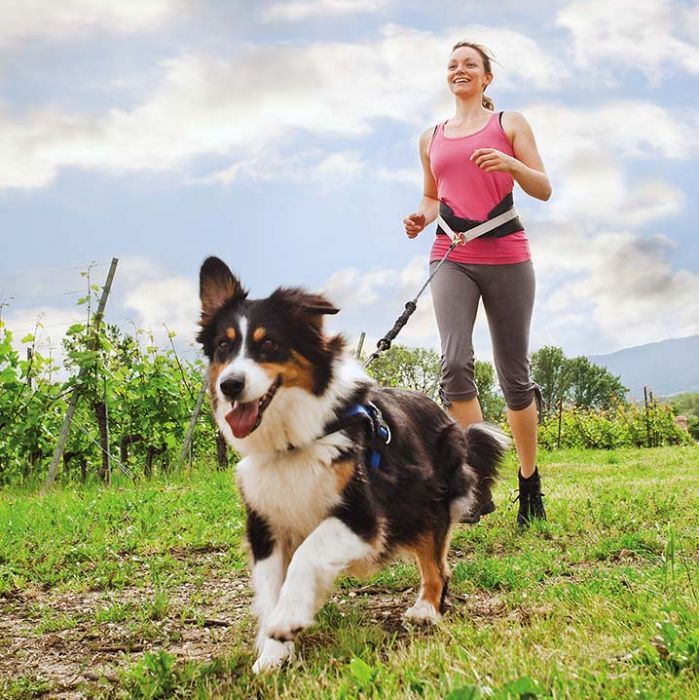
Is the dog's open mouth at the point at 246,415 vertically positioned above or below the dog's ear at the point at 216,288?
below

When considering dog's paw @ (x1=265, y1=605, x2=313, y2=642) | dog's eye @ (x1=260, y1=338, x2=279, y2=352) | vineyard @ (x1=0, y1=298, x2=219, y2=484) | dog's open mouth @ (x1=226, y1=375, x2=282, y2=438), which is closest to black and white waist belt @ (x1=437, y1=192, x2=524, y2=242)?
dog's eye @ (x1=260, y1=338, x2=279, y2=352)

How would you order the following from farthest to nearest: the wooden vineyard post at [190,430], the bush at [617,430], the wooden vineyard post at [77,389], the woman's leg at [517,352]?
the bush at [617,430] < the wooden vineyard post at [190,430] < the wooden vineyard post at [77,389] < the woman's leg at [517,352]

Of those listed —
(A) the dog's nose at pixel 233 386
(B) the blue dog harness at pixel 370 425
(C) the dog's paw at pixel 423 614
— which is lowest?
(C) the dog's paw at pixel 423 614

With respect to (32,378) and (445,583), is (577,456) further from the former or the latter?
(445,583)

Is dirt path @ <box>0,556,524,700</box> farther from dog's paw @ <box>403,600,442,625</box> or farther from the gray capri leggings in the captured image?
the gray capri leggings

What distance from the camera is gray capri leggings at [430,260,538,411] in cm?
517

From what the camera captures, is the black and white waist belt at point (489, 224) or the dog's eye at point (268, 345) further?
the black and white waist belt at point (489, 224)

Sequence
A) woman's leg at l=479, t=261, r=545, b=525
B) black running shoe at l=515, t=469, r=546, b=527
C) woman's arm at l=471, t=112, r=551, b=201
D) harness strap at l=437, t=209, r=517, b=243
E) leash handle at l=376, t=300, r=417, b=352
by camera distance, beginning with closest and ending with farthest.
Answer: leash handle at l=376, t=300, r=417, b=352, woman's arm at l=471, t=112, r=551, b=201, harness strap at l=437, t=209, r=517, b=243, woman's leg at l=479, t=261, r=545, b=525, black running shoe at l=515, t=469, r=546, b=527

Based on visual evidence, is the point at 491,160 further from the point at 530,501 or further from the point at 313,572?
the point at 313,572

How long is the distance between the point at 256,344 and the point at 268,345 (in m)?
0.05

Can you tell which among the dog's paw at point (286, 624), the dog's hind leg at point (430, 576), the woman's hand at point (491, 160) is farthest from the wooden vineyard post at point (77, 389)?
the dog's paw at point (286, 624)

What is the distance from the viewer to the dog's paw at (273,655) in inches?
118

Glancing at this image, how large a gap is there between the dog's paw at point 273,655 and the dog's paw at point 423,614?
709mm

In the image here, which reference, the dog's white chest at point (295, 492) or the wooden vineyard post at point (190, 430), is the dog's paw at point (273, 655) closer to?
the dog's white chest at point (295, 492)
